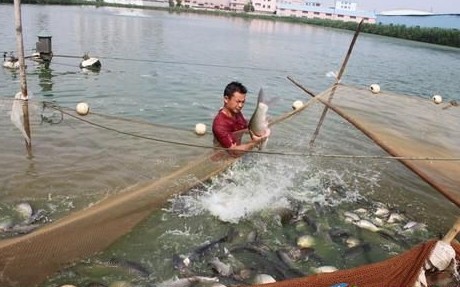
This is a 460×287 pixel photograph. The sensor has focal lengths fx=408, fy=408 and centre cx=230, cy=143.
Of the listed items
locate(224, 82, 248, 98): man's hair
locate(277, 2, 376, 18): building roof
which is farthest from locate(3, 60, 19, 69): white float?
locate(277, 2, 376, 18): building roof

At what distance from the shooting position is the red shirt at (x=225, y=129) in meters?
6.33

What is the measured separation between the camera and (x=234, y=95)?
6.14 metres

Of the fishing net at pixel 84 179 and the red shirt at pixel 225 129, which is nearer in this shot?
the fishing net at pixel 84 179

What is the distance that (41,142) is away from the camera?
9.41m

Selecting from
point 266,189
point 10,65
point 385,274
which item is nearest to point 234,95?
point 266,189

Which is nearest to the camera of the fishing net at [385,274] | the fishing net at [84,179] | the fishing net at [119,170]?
the fishing net at [385,274]

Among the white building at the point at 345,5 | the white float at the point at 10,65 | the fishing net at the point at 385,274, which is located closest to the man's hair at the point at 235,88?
the fishing net at the point at 385,274

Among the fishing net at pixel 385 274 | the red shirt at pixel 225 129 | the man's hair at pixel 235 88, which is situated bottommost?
the fishing net at pixel 385 274

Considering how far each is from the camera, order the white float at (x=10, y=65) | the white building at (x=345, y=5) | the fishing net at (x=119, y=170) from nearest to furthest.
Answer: the fishing net at (x=119, y=170) < the white float at (x=10, y=65) < the white building at (x=345, y=5)

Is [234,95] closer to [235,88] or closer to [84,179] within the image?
[235,88]

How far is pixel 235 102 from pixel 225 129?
46cm

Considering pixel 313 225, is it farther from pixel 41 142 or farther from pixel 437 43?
pixel 437 43

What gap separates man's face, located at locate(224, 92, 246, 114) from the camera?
6.15 meters

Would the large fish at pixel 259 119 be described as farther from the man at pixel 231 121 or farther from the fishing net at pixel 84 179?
the fishing net at pixel 84 179
